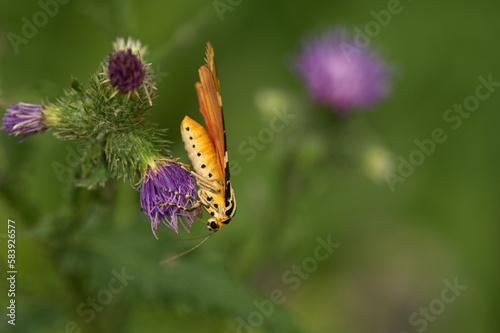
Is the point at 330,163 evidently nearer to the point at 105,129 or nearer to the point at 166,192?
the point at 166,192

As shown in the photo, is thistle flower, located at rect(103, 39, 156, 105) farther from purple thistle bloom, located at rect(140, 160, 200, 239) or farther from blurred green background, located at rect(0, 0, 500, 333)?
blurred green background, located at rect(0, 0, 500, 333)

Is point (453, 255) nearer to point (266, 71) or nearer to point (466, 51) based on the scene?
point (466, 51)

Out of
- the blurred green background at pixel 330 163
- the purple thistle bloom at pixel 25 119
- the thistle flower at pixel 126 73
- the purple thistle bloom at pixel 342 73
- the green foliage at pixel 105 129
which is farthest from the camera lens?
the purple thistle bloom at pixel 342 73

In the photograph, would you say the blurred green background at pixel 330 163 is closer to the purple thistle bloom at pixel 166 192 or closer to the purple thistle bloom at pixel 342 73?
the purple thistle bloom at pixel 342 73

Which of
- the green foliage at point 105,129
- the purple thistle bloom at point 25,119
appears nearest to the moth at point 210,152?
the green foliage at point 105,129

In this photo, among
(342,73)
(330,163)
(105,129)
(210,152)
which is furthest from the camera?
(342,73)

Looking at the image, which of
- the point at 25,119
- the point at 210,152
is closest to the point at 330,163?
the point at 210,152

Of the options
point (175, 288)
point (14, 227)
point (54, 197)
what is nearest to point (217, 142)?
point (175, 288)
